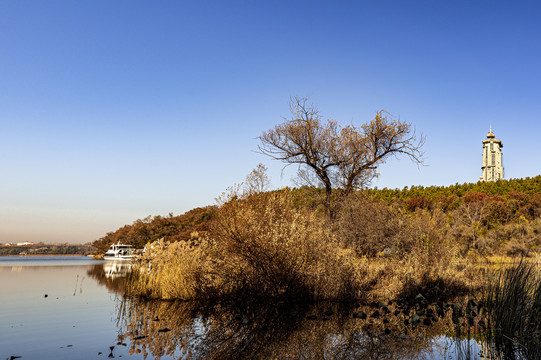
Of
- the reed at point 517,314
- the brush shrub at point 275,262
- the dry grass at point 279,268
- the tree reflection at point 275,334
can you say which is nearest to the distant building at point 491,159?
the dry grass at point 279,268

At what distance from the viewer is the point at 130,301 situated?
40.3ft

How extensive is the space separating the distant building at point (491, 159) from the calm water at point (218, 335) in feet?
414

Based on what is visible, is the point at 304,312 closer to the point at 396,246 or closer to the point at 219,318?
the point at 219,318

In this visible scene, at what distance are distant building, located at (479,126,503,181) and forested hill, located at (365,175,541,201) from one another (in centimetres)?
7666

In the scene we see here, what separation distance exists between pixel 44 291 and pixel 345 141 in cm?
1758

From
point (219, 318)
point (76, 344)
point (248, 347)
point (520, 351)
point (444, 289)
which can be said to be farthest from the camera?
point (444, 289)

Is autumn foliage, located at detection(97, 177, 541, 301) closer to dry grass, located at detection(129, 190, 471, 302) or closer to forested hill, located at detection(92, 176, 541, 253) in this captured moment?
dry grass, located at detection(129, 190, 471, 302)

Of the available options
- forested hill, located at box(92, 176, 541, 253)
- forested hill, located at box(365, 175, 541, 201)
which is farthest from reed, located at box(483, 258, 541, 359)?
forested hill, located at box(365, 175, 541, 201)

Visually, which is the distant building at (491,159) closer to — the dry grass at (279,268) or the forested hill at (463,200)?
the forested hill at (463,200)

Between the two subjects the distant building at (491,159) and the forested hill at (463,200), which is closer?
the forested hill at (463,200)

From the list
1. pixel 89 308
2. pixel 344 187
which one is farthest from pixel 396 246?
pixel 89 308

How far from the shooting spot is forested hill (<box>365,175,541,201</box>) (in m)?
45.2

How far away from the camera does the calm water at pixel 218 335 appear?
6.09m

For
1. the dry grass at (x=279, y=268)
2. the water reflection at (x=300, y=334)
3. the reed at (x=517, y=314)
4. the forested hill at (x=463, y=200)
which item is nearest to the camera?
the reed at (x=517, y=314)
